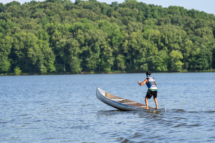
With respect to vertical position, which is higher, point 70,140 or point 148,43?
point 148,43

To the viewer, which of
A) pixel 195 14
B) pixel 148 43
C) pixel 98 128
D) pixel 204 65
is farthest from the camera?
pixel 195 14

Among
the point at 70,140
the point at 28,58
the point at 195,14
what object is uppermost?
the point at 195,14

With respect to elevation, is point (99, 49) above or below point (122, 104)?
above

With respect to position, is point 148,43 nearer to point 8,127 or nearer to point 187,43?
point 187,43

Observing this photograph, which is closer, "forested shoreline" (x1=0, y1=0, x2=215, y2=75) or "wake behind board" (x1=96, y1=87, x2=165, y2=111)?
"wake behind board" (x1=96, y1=87, x2=165, y2=111)

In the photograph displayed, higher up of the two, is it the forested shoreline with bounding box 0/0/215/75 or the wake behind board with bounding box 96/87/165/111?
the forested shoreline with bounding box 0/0/215/75

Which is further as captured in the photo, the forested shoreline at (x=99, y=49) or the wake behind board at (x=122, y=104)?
the forested shoreline at (x=99, y=49)

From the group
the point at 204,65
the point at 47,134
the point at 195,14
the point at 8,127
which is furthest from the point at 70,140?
the point at 195,14

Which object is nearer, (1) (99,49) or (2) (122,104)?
(2) (122,104)

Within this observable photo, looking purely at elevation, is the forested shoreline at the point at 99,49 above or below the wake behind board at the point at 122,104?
above

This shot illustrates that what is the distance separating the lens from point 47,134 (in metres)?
15.5

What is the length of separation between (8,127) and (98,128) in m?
4.85

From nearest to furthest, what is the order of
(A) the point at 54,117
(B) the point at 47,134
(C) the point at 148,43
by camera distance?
(B) the point at 47,134 < (A) the point at 54,117 < (C) the point at 148,43

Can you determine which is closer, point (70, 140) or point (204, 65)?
point (70, 140)
